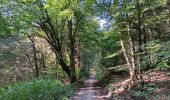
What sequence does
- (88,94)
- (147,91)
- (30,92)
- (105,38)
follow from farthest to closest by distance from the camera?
(105,38) < (88,94) < (147,91) < (30,92)

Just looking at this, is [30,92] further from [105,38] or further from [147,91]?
[105,38]

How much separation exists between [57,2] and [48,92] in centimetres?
Answer: 1331

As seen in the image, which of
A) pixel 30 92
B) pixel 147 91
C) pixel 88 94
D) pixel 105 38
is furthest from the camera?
pixel 105 38

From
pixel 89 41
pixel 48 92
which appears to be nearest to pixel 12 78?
pixel 89 41

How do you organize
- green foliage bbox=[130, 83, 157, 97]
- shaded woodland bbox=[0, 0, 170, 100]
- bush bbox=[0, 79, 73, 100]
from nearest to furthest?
1. bush bbox=[0, 79, 73, 100]
2. shaded woodland bbox=[0, 0, 170, 100]
3. green foliage bbox=[130, 83, 157, 97]

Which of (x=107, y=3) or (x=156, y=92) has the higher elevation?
(x=107, y=3)

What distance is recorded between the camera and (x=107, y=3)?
57.0 ft

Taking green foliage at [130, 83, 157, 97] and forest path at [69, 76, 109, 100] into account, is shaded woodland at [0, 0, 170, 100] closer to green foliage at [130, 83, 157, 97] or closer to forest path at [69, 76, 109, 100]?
green foliage at [130, 83, 157, 97]

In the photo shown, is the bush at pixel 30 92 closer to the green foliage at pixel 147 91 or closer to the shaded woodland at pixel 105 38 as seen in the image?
the shaded woodland at pixel 105 38

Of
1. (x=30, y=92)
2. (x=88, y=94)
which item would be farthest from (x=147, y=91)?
(x=88, y=94)

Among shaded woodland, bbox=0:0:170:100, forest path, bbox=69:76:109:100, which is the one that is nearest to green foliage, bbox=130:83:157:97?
shaded woodland, bbox=0:0:170:100

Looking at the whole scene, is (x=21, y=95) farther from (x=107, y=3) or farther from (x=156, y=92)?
(x=107, y=3)

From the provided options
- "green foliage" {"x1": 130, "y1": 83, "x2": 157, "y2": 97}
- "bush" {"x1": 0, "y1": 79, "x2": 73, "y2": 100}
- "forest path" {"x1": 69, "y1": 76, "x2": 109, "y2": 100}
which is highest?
"bush" {"x1": 0, "y1": 79, "x2": 73, "y2": 100}

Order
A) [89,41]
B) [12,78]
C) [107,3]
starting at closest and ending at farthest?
[107,3] < [89,41] < [12,78]
